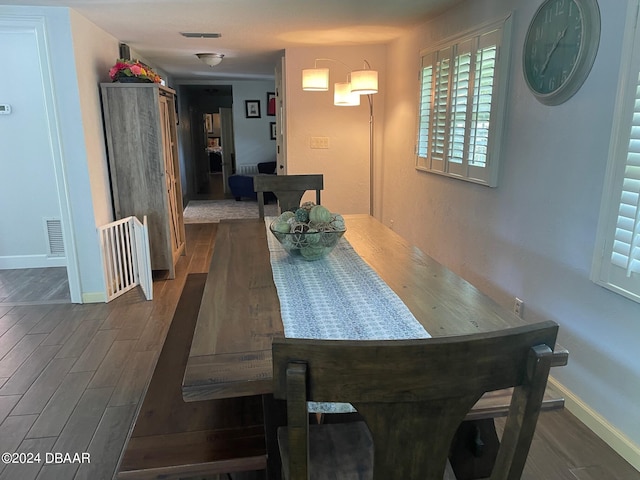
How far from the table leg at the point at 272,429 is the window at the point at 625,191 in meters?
1.39

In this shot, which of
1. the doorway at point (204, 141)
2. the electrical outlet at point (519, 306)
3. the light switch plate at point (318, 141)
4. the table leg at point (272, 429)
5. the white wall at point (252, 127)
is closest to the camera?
the table leg at point (272, 429)

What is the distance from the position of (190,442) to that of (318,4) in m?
2.71

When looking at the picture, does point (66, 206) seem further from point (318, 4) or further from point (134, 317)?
point (318, 4)

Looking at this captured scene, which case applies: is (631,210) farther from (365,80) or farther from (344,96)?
(344,96)

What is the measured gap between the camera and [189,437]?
1.37 meters

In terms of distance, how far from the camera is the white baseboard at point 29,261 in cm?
433

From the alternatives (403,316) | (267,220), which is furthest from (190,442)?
(267,220)

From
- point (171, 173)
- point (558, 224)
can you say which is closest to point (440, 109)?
point (558, 224)

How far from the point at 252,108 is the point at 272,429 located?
7.88m

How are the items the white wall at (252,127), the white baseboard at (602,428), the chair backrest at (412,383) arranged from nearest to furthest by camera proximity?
the chair backrest at (412,383), the white baseboard at (602,428), the white wall at (252,127)

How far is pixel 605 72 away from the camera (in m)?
1.82

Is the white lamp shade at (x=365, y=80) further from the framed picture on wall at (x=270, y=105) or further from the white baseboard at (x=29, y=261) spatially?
the framed picture on wall at (x=270, y=105)

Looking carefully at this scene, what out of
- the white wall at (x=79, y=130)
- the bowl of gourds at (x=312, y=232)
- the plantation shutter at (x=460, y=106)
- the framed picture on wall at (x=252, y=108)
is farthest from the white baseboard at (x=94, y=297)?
the framed picture on wall at (x=252, y=108)

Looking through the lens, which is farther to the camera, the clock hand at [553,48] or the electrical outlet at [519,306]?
the electrical outlet at [519,306]
